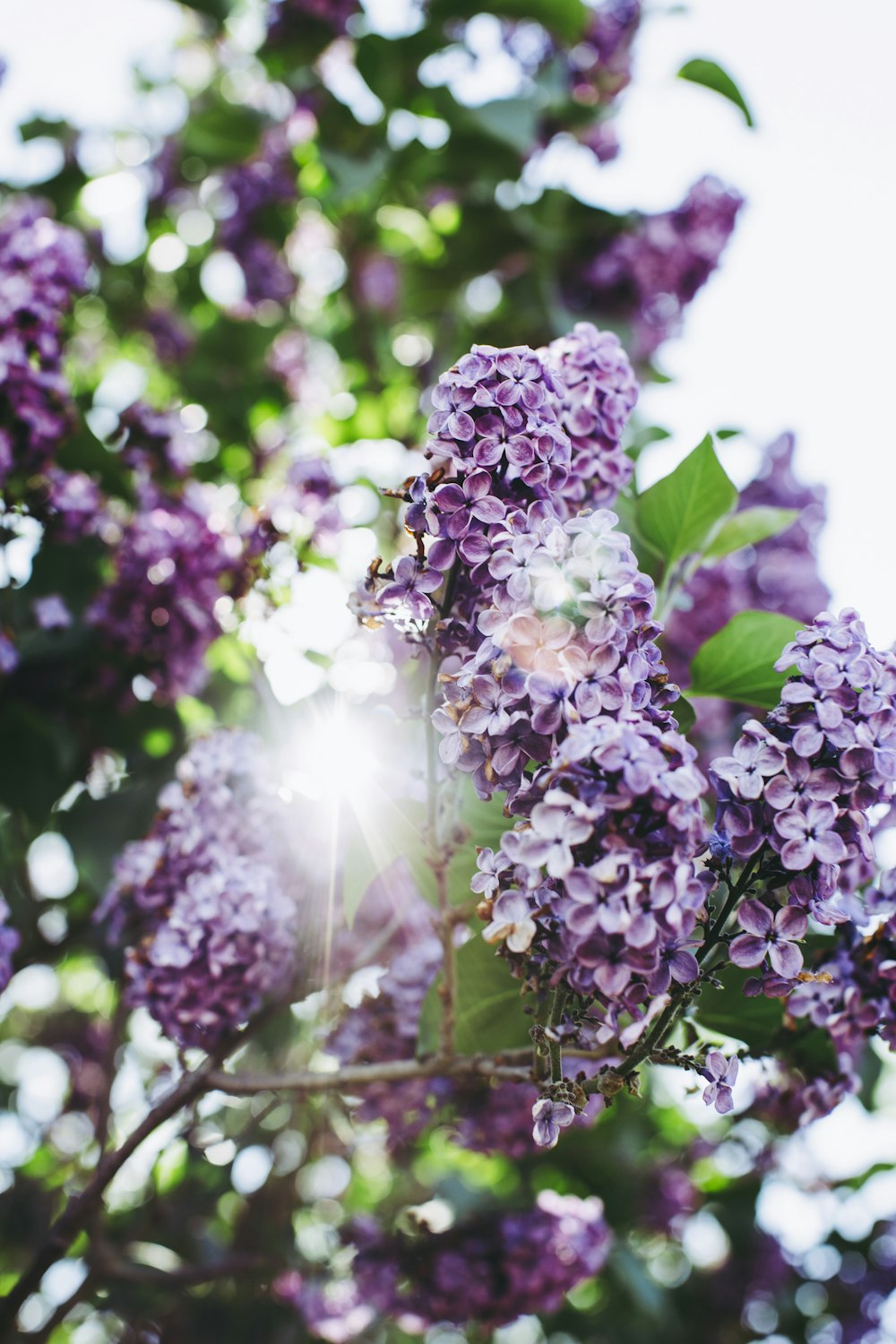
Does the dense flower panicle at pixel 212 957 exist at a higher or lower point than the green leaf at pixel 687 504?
lower

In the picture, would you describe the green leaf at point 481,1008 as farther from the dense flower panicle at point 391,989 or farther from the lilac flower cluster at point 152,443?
the lilac flower cluster at point 152,443

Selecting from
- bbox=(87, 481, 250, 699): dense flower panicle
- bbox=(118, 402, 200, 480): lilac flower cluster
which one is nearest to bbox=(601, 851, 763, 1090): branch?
bbox=(87, 481, 250, 699): dense flower panicle

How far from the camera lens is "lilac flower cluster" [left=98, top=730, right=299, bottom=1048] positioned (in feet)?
6.11

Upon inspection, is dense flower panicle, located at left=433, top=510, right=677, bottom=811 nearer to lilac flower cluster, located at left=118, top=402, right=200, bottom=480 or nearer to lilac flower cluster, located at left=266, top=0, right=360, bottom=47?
lilac flower cluster, located at left=118, top=402, right=200, bottom=480

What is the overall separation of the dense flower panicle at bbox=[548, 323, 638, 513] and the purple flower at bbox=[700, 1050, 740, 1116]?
0.87 meters

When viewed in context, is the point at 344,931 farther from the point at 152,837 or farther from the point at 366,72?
the point at 366,72

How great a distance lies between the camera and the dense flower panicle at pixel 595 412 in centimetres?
170

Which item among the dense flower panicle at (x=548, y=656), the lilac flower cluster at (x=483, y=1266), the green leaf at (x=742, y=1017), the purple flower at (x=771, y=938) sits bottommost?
the lilac flower cluster at (x=483, y=1266)

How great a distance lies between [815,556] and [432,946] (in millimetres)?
2204

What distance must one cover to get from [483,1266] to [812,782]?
6.87 ft

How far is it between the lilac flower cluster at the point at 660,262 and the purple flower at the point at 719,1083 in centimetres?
324

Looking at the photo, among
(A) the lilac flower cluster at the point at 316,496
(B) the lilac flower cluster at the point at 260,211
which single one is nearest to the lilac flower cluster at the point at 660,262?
(B) the lilac flower cluster at the point at 260,211

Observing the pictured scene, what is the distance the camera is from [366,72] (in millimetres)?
3791

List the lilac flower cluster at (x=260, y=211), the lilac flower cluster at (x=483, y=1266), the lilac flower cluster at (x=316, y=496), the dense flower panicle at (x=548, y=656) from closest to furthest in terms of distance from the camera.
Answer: the dense flower panicle at (x=548, y=656) < the lilac flower cluster at (x=316, y=496) < the lilac flower cluster at (x=483, y=1266) < the lilac flower cluster at (x=260, y=211)
